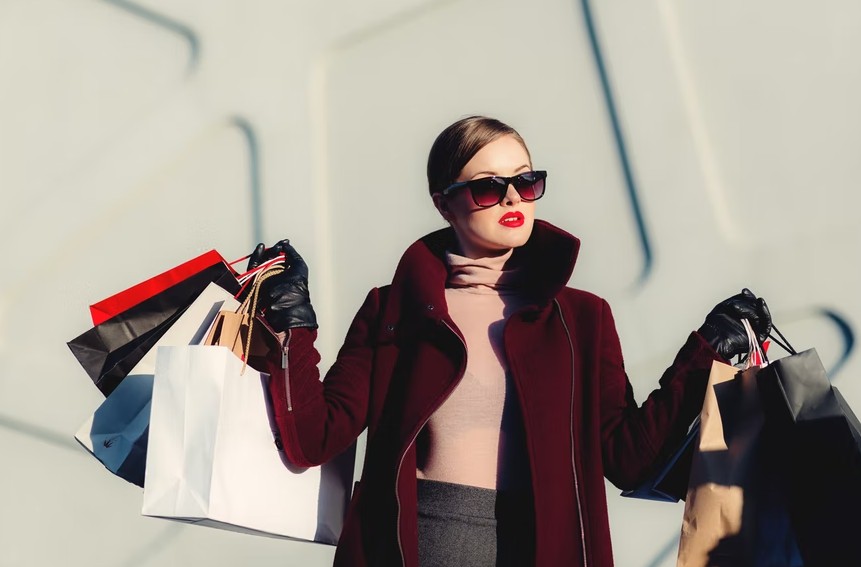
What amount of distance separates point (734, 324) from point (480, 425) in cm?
37

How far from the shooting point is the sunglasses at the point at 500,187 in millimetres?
1395

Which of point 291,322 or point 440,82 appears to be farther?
point 440,82

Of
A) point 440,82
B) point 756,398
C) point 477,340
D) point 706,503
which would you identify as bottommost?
point 706,503

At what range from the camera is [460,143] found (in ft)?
4.76

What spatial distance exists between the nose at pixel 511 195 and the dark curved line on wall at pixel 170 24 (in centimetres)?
127

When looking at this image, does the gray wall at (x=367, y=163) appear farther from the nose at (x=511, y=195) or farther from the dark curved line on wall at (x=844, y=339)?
the nose at (x=511, y=195)

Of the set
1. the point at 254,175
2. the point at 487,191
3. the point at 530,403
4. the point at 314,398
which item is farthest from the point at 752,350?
the point at 254,175

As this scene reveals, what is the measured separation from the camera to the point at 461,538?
4.26ft

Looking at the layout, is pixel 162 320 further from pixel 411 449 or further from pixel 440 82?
pixel 440 82

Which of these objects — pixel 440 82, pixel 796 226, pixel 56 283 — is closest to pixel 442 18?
pixel 440 82

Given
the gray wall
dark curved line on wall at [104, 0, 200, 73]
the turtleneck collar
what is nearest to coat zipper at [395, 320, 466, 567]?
the turtleneck collar

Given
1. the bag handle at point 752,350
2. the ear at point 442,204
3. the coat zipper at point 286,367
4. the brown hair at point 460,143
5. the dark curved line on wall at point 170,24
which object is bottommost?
the bag handle at point 752,350

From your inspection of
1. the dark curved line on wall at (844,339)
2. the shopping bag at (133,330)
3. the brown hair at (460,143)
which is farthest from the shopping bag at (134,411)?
the dark curved line on wall at (844,339)

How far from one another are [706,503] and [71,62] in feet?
6.09
